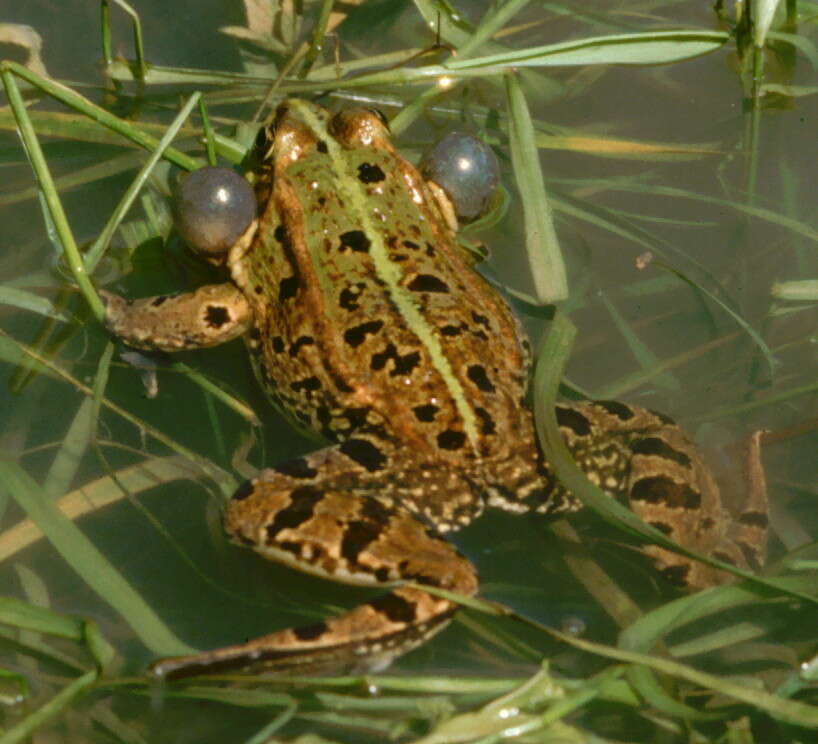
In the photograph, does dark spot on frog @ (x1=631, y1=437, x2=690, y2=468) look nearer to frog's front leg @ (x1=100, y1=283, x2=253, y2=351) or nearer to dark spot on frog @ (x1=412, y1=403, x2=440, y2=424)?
dark spot on frog @ (x1=412, y1=403, x2=440, y2=424)

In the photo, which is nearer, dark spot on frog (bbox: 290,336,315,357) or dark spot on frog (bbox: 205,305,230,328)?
dark spot on frog (bbox: 290,336,315,357)

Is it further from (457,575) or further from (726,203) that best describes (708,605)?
(726,203)

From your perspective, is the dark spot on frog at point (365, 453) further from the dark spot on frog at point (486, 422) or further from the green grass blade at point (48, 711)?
the green grass blade at point (48, 711)

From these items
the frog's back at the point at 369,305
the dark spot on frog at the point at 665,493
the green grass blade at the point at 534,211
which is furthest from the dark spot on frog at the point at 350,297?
the dark spot on frog at the point at 665,493

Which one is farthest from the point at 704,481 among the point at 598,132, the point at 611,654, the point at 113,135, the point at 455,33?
the point at 113,135

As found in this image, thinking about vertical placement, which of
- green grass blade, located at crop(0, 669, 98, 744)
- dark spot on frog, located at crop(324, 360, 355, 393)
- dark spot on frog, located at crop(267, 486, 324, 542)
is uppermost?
dark spot on frog, located at crop(324, 360, 355, 393)

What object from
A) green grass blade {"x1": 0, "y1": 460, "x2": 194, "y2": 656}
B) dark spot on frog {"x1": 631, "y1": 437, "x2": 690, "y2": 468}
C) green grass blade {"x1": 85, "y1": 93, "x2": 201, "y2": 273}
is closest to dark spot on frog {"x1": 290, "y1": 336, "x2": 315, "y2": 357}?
green grass blade {"x1": 85, "y1": 93, "x2": 201, "y2": 273}
